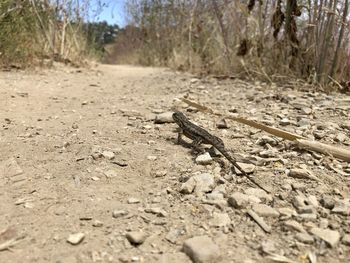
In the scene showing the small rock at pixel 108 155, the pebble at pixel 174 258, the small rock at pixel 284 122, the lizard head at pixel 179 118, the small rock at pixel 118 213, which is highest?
the lizard head at pixel 179 118

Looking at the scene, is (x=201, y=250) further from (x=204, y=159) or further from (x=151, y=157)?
(x=151, y=157)

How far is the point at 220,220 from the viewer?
2.00m

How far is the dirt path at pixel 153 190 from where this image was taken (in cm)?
182

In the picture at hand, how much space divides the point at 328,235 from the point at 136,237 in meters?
0.87

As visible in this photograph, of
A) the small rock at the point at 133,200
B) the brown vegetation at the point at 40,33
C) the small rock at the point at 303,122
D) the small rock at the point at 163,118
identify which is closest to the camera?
the small rock at the point at 133,200

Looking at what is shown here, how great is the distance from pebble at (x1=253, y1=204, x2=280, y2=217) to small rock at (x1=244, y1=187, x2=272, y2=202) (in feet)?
0.29

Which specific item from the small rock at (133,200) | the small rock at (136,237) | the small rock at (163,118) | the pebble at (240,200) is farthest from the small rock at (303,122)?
the small rock at (136,237)

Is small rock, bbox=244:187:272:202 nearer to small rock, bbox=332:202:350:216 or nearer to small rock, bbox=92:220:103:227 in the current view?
small rock, bbox=332:202:350:216

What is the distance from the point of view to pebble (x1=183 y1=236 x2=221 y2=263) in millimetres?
1703

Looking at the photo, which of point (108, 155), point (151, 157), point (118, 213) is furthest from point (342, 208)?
point (108, 155)

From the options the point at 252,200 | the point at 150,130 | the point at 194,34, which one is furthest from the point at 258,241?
the point at 194,34

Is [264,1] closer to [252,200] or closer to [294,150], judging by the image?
[294,150]

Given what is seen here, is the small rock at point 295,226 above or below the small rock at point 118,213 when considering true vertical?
above

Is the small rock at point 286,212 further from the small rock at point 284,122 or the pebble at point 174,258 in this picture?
the small rock at point 284,122
